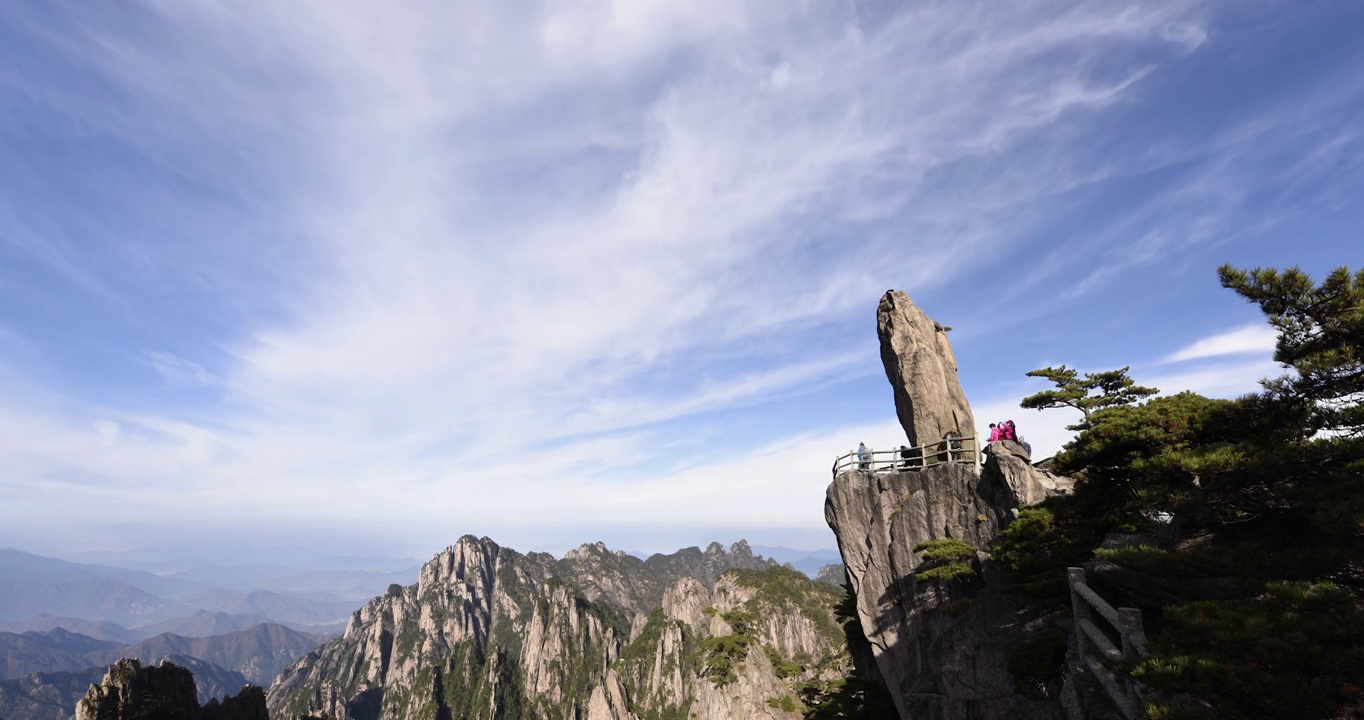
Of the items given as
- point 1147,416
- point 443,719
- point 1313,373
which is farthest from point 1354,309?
point 443,719

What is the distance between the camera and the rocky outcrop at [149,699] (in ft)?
216

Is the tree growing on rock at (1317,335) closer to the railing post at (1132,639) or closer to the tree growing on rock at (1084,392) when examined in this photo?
the railing post at (1132,639)

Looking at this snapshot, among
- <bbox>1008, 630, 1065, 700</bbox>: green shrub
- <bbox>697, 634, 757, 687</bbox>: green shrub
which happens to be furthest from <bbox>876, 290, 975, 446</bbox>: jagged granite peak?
<bbox>697, 634, 757, 687</bbox>: green shrub

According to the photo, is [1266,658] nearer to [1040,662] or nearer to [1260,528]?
[1260,528]

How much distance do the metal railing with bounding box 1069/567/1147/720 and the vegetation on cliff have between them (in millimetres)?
500

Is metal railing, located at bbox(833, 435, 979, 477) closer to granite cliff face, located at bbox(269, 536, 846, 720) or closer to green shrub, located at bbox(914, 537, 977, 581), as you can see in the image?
green shrub, located at bbox(914, 537, 977, 581)

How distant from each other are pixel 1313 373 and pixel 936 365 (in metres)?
21.6

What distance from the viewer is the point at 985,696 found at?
20453mm

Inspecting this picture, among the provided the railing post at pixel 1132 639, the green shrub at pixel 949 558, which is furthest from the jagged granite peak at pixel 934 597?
the railing post at pixel 1132 639

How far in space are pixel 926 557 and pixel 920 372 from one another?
11.5 m

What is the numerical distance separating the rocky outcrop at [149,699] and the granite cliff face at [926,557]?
8984cm

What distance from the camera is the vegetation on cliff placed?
7.89 meters

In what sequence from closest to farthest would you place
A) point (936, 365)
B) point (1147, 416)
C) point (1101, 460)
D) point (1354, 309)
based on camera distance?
point (1354, 309) < point (1147, 416) < point (1101, 460) < point (936, 365)

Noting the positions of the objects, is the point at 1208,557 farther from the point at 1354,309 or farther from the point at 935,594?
the point at 935,594
